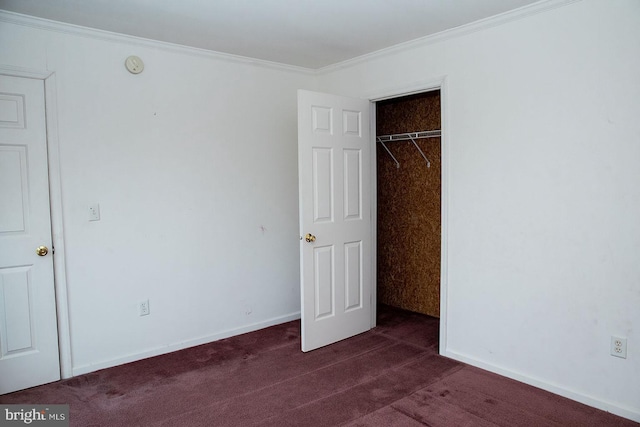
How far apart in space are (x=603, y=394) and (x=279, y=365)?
209 centimetres

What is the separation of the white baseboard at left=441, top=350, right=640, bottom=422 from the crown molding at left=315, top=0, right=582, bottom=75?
7.75 ft

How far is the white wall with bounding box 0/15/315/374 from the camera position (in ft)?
10.1

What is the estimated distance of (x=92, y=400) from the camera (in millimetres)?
2730

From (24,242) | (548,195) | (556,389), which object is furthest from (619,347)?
(24,242)

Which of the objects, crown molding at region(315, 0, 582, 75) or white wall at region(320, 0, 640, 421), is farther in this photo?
crown molding at region(315, 0, 582, 75)

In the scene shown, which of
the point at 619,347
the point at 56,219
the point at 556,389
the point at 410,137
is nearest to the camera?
the point at 619,347

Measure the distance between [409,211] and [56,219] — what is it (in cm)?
316

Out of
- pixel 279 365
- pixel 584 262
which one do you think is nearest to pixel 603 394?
pixel 584 262

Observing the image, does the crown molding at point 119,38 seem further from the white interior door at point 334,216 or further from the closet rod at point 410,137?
the closet rod at point 410,137

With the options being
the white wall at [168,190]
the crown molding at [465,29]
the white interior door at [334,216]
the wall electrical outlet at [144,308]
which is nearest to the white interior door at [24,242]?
the white wall at [168,190]

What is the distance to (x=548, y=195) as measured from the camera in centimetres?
274

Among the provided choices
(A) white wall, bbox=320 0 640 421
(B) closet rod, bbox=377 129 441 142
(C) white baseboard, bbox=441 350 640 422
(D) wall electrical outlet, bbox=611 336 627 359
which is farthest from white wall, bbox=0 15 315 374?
(D) wall electrical outlet, bbox=611 336 627 359

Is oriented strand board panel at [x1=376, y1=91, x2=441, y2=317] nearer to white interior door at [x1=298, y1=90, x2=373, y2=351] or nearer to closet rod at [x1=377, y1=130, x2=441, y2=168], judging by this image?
closet rod at [x1=377, y1=130, x2=441, y2=168]

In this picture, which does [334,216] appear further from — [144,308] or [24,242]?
[24,242]
